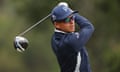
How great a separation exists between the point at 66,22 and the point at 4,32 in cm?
1005

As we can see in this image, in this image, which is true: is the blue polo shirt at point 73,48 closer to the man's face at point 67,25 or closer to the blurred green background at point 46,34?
the man's face at point 67,25

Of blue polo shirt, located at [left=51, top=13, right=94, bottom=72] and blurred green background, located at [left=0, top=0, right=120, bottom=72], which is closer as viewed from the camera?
blue polo shirt, located at [left=51, top=13, right=94, bottom=72]

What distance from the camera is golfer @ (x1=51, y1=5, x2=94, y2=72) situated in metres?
6.13

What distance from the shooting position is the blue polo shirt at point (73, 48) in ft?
20.1

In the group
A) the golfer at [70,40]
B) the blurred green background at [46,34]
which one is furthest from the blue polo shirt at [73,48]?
the blurred green background at [46,34]

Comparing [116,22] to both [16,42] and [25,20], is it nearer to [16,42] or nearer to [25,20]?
[25,20]

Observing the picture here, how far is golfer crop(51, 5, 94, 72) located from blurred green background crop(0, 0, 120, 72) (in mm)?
7024

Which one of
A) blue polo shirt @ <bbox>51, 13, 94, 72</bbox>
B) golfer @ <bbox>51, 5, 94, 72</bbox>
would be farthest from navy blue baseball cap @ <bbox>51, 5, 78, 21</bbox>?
blue polo shirt @ <bbox>51, 13, 94, 72</bbox>

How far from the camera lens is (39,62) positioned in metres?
16.0

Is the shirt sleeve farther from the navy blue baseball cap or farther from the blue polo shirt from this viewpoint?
the navy blue baseball cap

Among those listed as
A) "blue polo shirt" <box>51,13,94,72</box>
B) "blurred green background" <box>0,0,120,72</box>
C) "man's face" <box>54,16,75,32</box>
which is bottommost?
"blurred green background" <box>0,0,120,72</box>

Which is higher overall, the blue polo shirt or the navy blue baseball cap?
the navy blue baseball cap

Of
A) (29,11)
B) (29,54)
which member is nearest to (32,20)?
(29,11)

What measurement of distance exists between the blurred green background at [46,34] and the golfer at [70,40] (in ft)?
23.0
